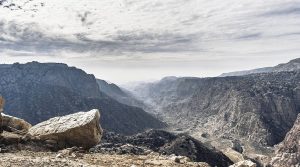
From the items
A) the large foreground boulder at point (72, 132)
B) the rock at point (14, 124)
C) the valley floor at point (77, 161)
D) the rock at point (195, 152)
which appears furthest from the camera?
the rock at point (195, 152)

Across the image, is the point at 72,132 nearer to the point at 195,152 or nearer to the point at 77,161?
the point at 77,161

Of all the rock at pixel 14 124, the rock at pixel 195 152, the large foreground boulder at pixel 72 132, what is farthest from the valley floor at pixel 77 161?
the rock at pixel 195 152

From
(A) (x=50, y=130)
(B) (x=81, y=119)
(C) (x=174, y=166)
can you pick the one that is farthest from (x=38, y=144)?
(C) (x=174, y=166)

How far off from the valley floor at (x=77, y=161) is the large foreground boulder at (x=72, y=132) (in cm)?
402

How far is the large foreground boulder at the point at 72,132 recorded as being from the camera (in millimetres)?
29484

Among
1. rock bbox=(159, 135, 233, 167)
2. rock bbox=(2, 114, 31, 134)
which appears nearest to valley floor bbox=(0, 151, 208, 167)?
rock bbox=(2, 114, 31, 134)

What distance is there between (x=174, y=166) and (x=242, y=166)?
4.03m

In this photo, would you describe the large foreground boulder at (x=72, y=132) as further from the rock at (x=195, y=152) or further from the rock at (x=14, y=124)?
the rock at (x=195, y=152)

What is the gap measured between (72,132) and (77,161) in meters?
7.02

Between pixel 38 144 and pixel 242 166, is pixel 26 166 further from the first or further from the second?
pixel 242 166

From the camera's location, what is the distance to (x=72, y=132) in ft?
97.0

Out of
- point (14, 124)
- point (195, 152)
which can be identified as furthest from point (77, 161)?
point (195, 152)

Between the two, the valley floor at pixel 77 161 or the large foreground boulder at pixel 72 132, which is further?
the large foreground boulder at pixel 72 132

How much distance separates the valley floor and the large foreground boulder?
13.2ft
